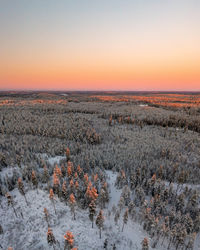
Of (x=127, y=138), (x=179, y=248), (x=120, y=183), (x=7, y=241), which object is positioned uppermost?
(x=127, y=138)

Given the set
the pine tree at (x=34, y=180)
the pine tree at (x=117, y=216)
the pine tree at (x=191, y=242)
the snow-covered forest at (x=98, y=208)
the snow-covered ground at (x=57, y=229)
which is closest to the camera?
the pine tree at (x=191, y=242)

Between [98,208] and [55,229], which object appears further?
[98,208]

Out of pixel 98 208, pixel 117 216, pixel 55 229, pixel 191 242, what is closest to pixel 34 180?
pixel 55 229

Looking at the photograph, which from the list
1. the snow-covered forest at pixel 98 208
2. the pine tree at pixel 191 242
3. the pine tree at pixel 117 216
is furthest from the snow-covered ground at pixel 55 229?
the pine tree at pixel 191 242

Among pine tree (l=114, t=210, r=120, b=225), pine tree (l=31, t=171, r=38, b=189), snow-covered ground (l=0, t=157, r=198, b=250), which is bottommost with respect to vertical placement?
snow-covered ground (l=0, t=157, r=198, b=250)

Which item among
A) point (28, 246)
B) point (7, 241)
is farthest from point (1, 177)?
point (28, 246)

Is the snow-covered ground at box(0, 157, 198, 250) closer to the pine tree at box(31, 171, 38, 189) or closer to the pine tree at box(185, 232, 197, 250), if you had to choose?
the pine tree at box(185, 232, 197, 250)

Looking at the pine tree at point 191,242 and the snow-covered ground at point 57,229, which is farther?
the snow-covered ground at point 57,229

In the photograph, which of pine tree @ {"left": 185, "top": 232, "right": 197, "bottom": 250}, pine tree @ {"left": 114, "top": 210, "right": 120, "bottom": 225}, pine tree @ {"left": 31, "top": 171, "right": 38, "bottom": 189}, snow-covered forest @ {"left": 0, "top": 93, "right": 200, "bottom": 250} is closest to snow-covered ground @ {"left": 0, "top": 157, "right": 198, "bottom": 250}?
snow-covered forest @ {"left": 0, "top": 93, "right": 200, "bottom": 250}

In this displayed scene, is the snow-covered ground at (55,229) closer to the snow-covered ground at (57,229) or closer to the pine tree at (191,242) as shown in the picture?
the snow-covered ground at (57,229)

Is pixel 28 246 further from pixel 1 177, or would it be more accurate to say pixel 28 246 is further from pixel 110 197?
pixel 1 177

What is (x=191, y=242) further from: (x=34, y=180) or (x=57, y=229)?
(x=34, y=180)
